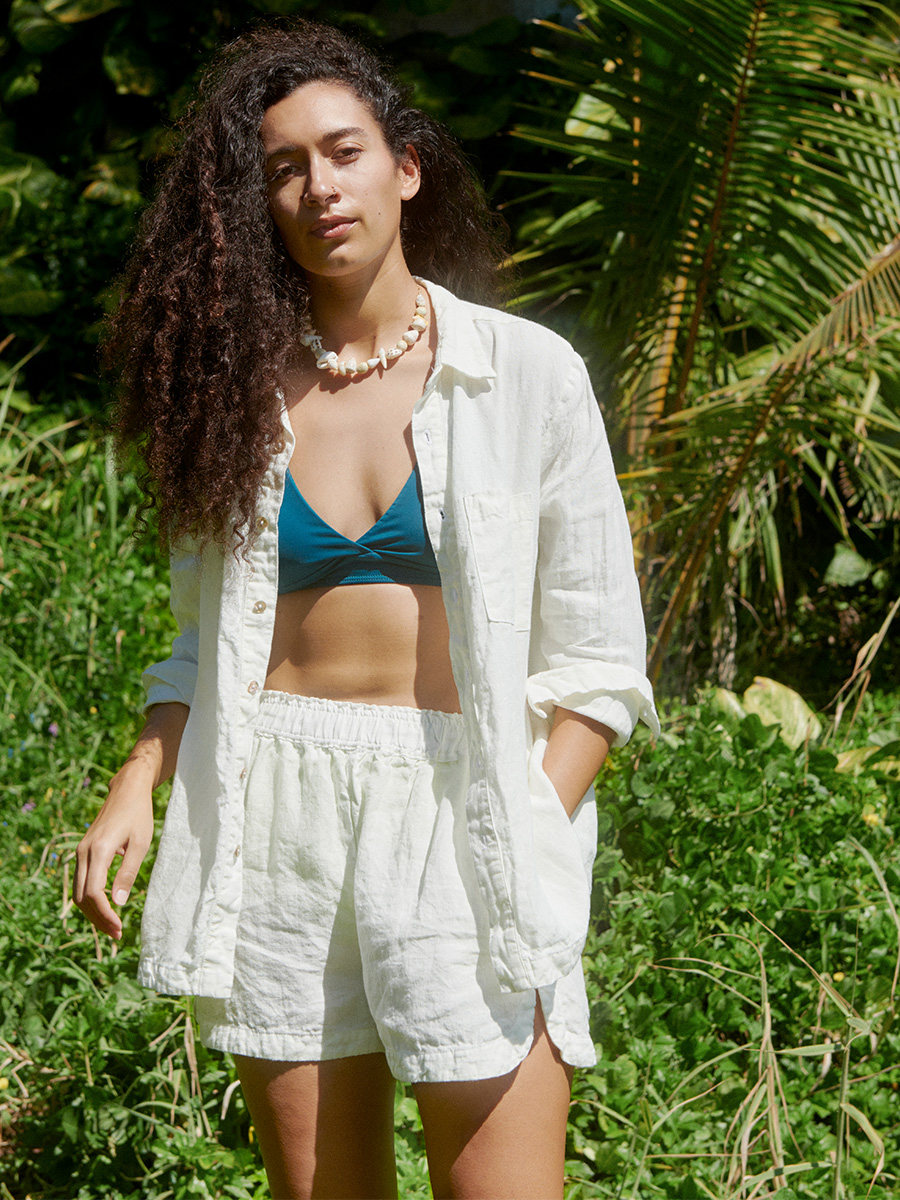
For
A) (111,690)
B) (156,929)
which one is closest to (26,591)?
(111,690)

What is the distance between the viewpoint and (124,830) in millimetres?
1340

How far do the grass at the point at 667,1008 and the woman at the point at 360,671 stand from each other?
545mm

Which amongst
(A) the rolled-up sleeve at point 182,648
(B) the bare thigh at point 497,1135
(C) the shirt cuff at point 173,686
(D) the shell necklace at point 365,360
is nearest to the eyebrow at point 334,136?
(D) the shell necklace at point 365,360

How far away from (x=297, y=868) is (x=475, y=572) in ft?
1.33

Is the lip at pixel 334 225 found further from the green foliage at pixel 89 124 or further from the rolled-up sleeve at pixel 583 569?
the green foliage at pixel 89 124

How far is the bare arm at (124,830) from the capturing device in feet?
4.29

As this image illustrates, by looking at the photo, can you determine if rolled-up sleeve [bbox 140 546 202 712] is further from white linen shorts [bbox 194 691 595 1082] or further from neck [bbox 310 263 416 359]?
neck [bbox 310 263 416 359]

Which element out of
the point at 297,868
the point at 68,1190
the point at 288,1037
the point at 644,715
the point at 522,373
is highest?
the point at 522,373

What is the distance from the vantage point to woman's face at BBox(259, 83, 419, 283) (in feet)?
4.58

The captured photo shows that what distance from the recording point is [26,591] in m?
3.72

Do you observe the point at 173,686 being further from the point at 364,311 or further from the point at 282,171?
the point at 282,171

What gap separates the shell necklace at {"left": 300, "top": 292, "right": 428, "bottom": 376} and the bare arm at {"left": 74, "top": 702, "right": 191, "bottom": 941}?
485 millimetres

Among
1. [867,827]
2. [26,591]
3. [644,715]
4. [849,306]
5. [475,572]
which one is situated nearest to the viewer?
[475,572]

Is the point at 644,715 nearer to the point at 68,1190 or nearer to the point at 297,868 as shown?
the point at 297,868
